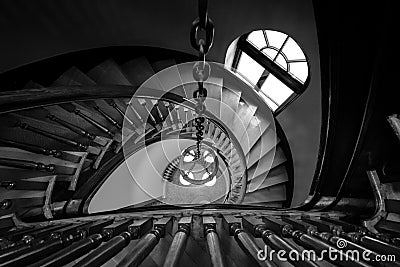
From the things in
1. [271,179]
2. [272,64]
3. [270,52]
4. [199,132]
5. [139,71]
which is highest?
[270,52]

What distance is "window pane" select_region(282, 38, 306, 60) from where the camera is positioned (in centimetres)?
365

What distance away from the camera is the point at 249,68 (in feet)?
14.6

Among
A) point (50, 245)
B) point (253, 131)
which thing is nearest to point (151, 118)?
point (253, 131)

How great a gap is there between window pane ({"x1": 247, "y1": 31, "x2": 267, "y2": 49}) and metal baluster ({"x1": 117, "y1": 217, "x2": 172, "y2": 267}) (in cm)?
302

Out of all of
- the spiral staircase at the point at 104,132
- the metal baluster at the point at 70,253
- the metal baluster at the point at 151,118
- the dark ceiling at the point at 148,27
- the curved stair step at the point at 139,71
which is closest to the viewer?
the metal baluster at the point at 70,253

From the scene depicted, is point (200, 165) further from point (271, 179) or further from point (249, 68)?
point (249, 68)

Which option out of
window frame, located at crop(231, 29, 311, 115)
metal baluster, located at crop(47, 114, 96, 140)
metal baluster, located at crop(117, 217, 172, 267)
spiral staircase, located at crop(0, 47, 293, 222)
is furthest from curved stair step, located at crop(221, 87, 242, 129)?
metal baluster, located at crop(117, 217, 172, 267)

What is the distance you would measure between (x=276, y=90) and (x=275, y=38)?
2.41 ft

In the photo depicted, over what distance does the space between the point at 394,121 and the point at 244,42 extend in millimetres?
2964

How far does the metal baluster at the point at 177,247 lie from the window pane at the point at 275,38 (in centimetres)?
296

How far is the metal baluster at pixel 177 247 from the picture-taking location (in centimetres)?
95

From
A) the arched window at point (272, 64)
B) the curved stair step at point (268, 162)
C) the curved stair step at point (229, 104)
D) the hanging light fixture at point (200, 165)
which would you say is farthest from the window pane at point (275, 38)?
the hanging light fixture at point (200, 165)

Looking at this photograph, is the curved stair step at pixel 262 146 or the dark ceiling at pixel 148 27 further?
the curved stair step at pixel 262 146

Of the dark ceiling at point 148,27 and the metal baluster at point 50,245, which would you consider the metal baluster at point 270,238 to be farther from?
the dark ceiling at point 148,27
